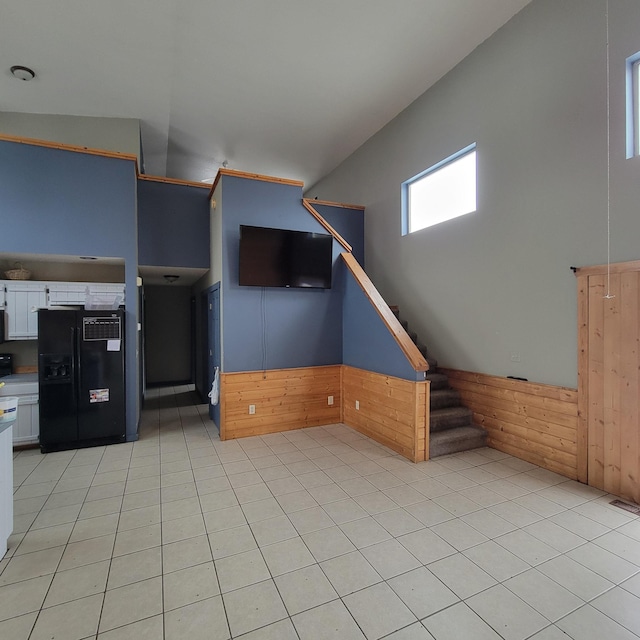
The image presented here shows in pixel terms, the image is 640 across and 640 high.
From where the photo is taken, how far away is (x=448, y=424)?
4180 millimetres

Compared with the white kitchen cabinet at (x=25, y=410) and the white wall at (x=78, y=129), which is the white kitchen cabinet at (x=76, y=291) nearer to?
the white kitchen cabinet at (x=25, y=410)

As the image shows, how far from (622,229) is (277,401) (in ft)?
13.4

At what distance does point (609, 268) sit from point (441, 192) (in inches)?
95.1

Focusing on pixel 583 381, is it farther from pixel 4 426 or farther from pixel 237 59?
pixel 237 59

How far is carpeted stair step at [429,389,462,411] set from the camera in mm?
4336

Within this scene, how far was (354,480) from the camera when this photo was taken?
3.28m

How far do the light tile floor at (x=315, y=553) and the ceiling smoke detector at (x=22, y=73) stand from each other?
14.7ft

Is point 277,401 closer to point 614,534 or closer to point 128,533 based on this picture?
point 128,533

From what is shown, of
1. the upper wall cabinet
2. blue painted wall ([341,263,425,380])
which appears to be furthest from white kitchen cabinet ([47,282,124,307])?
blue painted wall ([341,263,425,380])

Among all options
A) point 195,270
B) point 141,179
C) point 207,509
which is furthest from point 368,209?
point 207,509

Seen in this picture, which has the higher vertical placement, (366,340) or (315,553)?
(366,340)

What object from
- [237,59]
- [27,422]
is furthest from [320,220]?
[27,422]

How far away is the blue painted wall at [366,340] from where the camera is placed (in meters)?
4.00

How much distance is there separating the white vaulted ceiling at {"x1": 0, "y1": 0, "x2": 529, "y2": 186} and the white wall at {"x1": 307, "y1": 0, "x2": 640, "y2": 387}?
21.2 inches
